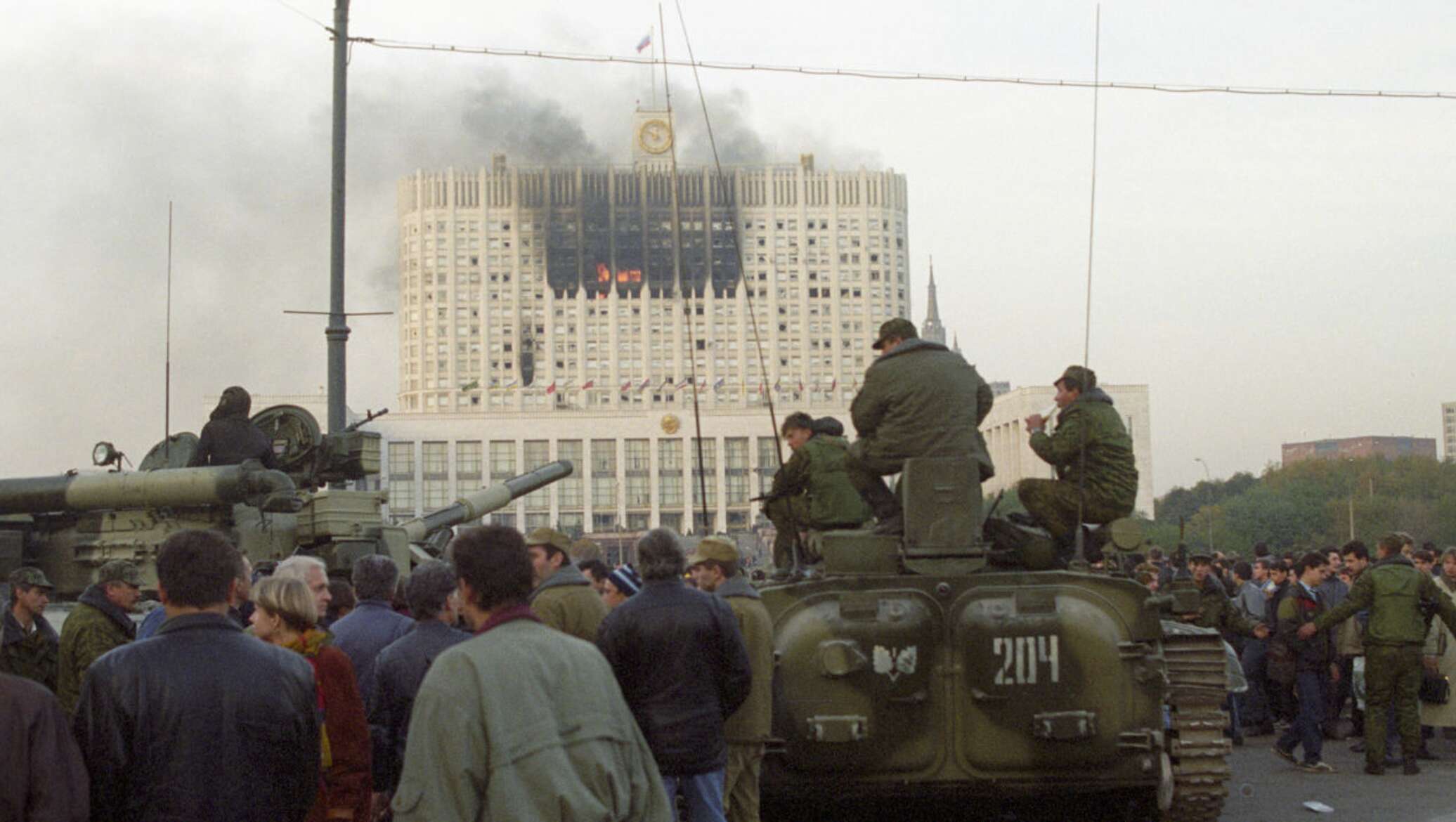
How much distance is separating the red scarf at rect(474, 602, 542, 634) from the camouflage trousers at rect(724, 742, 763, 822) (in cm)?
369

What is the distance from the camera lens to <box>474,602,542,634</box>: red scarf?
15.2 ft

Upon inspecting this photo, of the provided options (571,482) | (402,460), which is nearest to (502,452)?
(571,482)

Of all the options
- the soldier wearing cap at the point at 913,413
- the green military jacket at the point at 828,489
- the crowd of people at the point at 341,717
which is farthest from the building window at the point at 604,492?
the crowd of people at the point at 341,717

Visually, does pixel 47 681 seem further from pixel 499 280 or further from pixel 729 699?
pixel 499 280

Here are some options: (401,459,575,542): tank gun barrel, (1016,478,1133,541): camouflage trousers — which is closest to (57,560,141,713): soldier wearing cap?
(1016,478,1133,541): camouflage trousers

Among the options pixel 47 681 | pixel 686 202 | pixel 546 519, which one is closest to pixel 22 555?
pixel 47 681

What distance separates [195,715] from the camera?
493 centimetres

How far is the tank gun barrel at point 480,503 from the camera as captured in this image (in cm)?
1883

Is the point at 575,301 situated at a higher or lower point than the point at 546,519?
higher

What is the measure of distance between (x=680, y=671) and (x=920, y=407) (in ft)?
9.61

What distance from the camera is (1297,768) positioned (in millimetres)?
14875

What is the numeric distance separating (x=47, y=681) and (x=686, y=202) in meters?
165

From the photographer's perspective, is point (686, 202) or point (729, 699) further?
point (686, 202)

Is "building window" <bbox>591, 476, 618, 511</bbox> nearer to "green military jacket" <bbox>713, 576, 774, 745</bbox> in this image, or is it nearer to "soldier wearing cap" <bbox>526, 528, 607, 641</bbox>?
"green military jacket" <bbox>713, 576, 774, 745</bbox>
